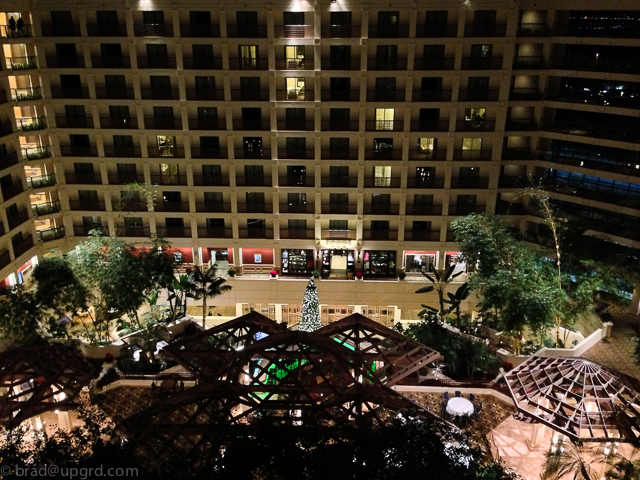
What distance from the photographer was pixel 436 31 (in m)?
45.3

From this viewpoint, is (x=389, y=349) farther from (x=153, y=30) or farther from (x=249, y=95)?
(x=153, y=30)

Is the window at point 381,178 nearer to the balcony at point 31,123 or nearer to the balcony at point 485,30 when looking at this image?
the balcony at point 485,30

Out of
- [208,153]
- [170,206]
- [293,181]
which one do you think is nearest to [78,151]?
[170,206]

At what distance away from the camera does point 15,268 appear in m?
44.2

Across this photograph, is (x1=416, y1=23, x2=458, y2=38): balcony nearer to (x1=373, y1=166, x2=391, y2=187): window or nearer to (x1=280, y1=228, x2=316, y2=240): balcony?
(x1=373, y1=166, x2=391, y2=187): window

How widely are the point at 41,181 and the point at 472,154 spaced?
33357 mm

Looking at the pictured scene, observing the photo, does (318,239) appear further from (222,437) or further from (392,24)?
(222,437)

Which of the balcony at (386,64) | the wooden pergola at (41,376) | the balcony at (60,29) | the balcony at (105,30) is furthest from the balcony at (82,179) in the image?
the balcony at (386,64)

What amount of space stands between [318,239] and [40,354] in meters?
25.4

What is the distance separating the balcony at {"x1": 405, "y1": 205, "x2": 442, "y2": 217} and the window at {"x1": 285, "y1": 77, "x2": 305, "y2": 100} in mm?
12202

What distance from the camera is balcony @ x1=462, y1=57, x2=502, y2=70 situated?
45.2 meters

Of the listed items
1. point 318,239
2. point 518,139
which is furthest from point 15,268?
point 518,139

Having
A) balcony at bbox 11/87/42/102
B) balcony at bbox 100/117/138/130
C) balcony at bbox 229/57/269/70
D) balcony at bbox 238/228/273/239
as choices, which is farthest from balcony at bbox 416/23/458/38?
balcony at bbox 11/87/42/102

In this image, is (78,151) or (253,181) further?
(253,181)
